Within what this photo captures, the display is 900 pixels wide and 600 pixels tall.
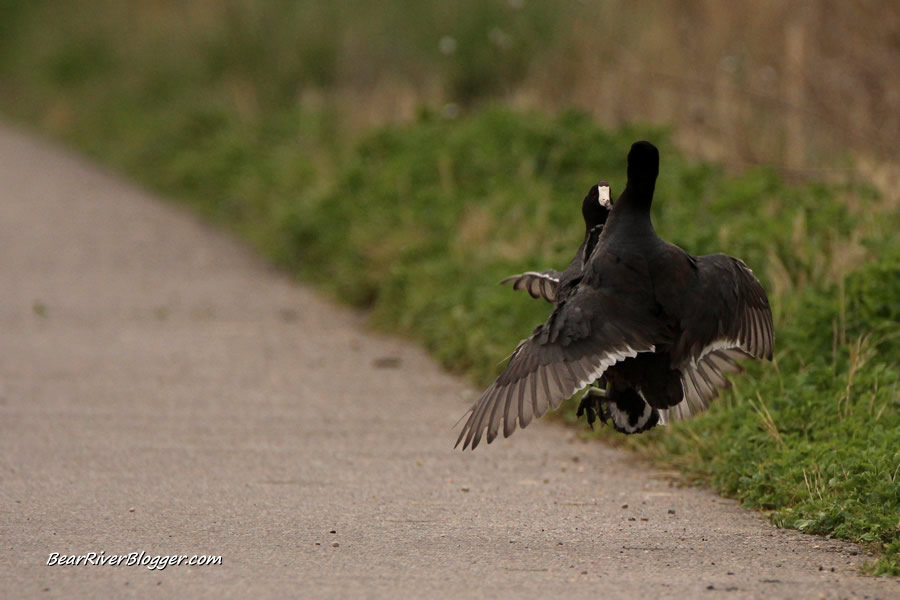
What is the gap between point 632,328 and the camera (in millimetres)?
5641

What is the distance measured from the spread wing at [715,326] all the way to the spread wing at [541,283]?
0.77 m

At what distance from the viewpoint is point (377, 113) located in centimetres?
1426

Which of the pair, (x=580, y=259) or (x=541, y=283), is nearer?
(x=580, y=259)

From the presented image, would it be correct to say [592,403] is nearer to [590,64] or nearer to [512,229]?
[512,229]

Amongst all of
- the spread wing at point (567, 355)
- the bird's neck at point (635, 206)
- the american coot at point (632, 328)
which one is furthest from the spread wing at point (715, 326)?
the bird's neck at point (635, 206)

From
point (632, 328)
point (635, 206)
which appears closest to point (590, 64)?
point (635, 206)

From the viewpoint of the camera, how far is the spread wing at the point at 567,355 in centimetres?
553

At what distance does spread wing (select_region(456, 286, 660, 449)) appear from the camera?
18.1 feet

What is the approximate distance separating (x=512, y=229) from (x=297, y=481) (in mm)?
4137

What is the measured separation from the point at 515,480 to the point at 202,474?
1.52m

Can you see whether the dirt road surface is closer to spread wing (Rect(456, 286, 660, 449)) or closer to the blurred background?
spread wing (Rect(456, 286, 660, 449))

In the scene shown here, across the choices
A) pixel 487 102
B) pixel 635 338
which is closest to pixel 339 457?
pixel 635 338

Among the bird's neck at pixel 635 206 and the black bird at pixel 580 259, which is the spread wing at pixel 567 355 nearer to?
the bird's neck at pixel 635 206

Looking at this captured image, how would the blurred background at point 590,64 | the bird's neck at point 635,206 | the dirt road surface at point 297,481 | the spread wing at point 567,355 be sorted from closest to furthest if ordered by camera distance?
the dirt road surface at point 297,481
the spread wing at point 567,355
the bird's neck at point 635,206
the blurred background at point 590,64
